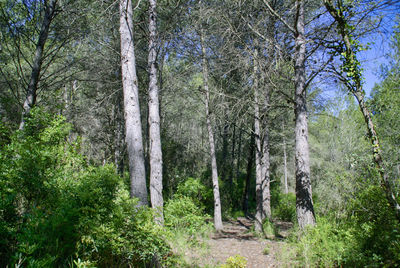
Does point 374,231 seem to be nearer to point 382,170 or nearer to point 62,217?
point 382,170

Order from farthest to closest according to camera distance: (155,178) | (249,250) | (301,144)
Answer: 1. (249,250)
2. (155,178)
3. (301,144)

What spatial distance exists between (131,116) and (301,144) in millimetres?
3373

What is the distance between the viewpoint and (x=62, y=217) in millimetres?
2352

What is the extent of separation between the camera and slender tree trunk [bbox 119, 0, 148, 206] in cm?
406

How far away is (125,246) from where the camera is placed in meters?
2.91

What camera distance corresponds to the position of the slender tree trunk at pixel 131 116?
13.3ft

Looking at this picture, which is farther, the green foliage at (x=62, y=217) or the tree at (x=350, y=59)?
the tree at (x=350, y=59)

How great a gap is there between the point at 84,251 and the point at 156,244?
3.16 feet

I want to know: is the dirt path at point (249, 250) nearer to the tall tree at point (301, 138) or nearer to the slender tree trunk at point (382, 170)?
the tall tree at point (301, 138)

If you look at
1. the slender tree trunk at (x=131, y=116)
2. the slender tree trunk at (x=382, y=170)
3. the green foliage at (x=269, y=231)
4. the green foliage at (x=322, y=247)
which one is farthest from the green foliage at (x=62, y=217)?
the green foliage at (x=269, y=231)

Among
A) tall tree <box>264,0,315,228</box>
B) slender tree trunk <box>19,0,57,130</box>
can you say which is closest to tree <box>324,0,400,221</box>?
tall tree <box>264,0,315,228</box>

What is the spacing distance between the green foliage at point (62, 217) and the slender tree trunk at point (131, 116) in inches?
25.6

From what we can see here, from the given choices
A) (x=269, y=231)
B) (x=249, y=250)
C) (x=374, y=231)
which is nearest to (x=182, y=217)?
(x=249, y=250)

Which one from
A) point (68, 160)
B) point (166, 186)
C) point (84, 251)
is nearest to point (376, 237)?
point (84, 251)
